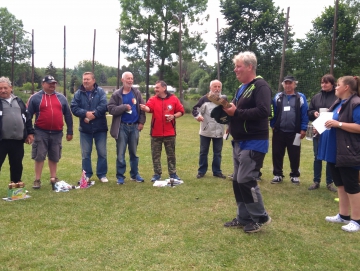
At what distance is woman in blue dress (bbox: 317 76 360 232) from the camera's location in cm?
408

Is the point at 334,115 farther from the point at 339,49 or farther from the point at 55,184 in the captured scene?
the point at 339,49

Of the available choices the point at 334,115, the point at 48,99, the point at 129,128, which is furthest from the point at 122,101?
the point at 334,115

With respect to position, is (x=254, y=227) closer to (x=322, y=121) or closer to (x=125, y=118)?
(x=322, y=121)

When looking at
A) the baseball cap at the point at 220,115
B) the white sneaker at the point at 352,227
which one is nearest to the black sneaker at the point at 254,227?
the white sneaker at the point at 352,227

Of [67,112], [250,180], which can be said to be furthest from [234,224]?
[67,112]

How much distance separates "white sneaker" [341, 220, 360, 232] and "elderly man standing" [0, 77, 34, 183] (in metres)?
4.54

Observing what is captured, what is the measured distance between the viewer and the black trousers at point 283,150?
6.42 meters

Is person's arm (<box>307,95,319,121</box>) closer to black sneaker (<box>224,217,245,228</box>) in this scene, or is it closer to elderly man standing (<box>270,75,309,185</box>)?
elderly man standing (<box>270,75,309,185</box>)

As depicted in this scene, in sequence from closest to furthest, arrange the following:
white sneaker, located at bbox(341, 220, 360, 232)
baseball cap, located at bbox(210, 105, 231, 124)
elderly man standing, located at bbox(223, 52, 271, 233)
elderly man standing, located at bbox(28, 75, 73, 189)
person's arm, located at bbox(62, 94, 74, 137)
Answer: elderly man standing, located at bbox(223, 52, 271, 233) < baseball cap, located at bbox(210, 105, 231, 124) < white sneaker, located at bbox(341, 220, 360, 232) < elderly man standing, located at bbox(28, 75, 73, 189) < person's arm, located at bbox(62, 94, 74, 137)

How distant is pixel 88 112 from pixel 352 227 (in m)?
4.28

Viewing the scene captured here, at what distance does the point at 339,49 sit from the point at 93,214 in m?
20.1

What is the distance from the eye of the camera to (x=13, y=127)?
5.37 m

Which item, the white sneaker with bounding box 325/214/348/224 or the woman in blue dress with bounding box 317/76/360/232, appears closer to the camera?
the woman in blue dress with bounding box 317/76/360/232

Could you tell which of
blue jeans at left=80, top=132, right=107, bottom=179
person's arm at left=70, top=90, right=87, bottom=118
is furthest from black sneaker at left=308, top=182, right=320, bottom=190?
person's arm at left=70, top=90, right=87, bottom=118
